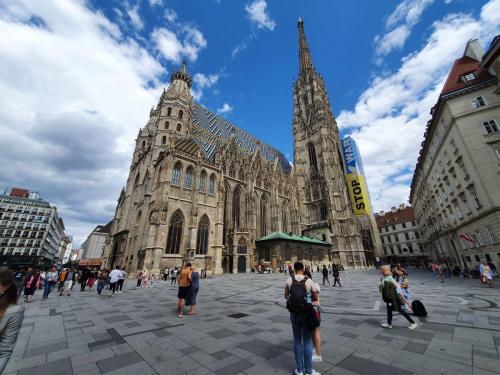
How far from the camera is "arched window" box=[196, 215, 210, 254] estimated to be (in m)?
27.1

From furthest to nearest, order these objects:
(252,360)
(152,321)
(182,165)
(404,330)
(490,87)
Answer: (182,165) → (490,87) → (152,321) → (404,330) → (252,360)

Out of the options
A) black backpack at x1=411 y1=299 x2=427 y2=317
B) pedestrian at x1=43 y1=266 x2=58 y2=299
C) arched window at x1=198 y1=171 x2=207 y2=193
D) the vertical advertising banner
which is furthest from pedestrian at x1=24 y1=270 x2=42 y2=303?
the vertical advertising banner

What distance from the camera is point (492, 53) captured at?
16000mm

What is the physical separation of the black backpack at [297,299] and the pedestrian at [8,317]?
9.73 feet

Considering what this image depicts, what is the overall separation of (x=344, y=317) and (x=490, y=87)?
2262 centimetres

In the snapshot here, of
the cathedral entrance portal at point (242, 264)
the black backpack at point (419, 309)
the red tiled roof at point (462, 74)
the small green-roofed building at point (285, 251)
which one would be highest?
the red tiled roof at point (462, 74)

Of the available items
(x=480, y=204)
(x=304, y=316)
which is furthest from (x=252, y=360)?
(x=480, y=204)

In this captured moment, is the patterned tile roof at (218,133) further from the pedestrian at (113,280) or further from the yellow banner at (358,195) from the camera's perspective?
the pedestrian at (113,280)

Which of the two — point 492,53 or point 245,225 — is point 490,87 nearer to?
point 492,53

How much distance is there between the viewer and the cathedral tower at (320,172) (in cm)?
4206

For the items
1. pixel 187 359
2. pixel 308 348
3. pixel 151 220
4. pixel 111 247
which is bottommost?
pixel 187 359

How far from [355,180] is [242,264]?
2803 centimetres

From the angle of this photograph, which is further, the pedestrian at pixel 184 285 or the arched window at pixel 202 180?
the arched window at pixel 202 180

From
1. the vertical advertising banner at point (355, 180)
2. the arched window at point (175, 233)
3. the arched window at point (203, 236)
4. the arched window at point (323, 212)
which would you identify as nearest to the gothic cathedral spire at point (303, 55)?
the vertical advertising banner at point (355, 180)
